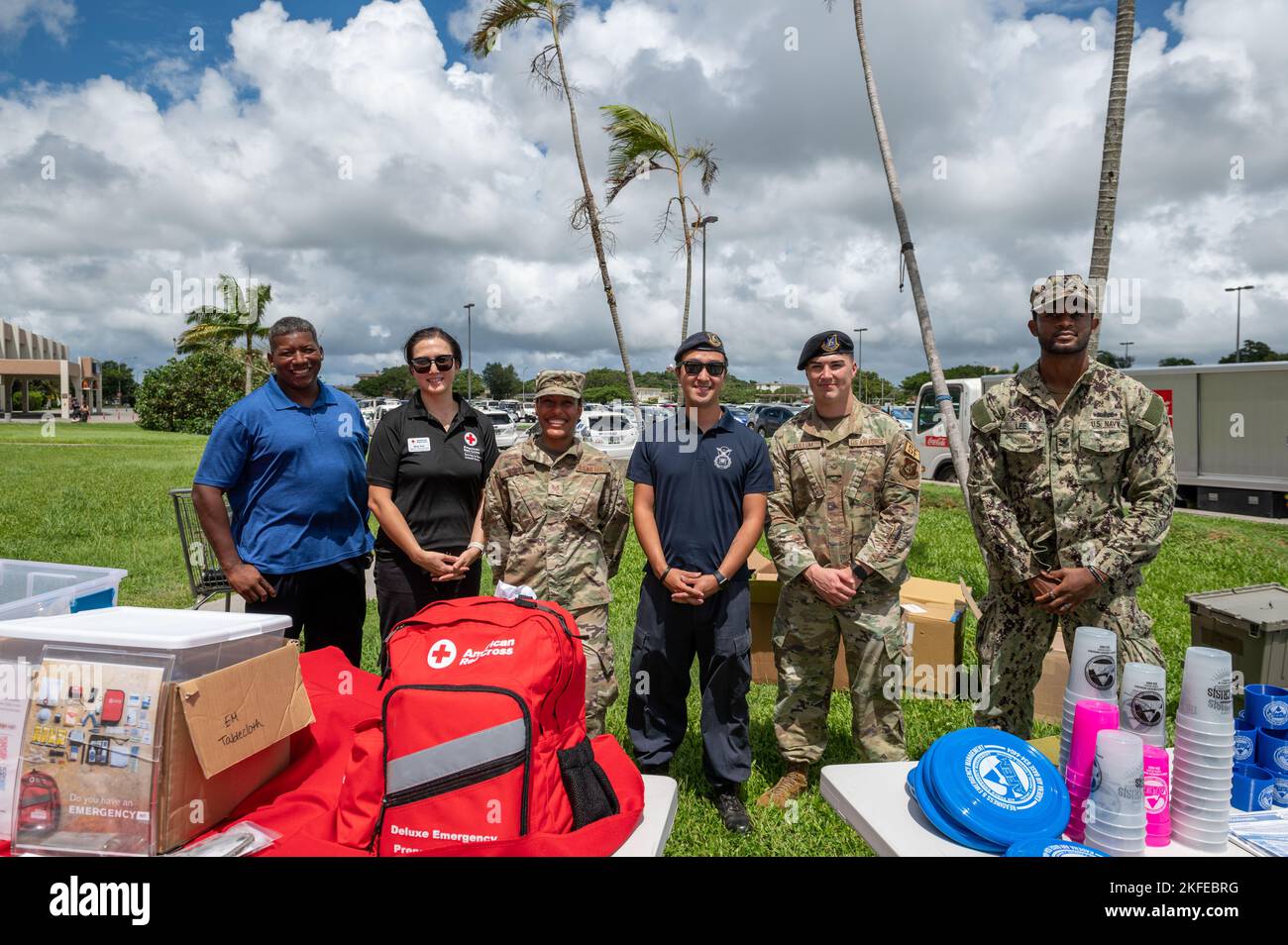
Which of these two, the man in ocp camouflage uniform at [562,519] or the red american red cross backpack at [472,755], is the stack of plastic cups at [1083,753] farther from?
the man in ocp camouflage uniform at [562,519]

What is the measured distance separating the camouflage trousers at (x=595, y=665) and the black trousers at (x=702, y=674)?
148 mm

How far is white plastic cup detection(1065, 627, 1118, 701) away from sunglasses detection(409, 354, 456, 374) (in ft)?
8.84

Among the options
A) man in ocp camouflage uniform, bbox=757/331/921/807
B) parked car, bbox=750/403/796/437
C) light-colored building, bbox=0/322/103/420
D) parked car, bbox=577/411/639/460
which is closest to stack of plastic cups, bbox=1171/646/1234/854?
man in ocp camouflage uniform, bbox=757/331/921/807

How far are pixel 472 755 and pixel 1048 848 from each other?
1277mm

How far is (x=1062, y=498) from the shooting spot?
9.59 ft

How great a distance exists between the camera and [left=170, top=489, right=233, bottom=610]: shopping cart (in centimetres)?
441

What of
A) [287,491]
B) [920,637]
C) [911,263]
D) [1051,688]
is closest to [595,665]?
[287,491]

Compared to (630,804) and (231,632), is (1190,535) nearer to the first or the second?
(630,804)

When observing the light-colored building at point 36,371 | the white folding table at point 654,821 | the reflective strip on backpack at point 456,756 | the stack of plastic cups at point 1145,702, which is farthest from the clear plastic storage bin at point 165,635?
the light-colored building at point 36,371

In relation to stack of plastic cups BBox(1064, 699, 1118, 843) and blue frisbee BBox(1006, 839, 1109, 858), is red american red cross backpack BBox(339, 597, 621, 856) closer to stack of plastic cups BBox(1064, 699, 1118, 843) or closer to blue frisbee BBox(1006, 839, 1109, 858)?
blue frisbee BBox(1006, 839, 1109, 858)

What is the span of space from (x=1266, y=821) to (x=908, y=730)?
2407 mm

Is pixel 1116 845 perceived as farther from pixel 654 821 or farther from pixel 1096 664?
pixel 654 821

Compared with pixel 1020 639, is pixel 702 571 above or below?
above

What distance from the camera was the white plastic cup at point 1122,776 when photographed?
5.31 ft
